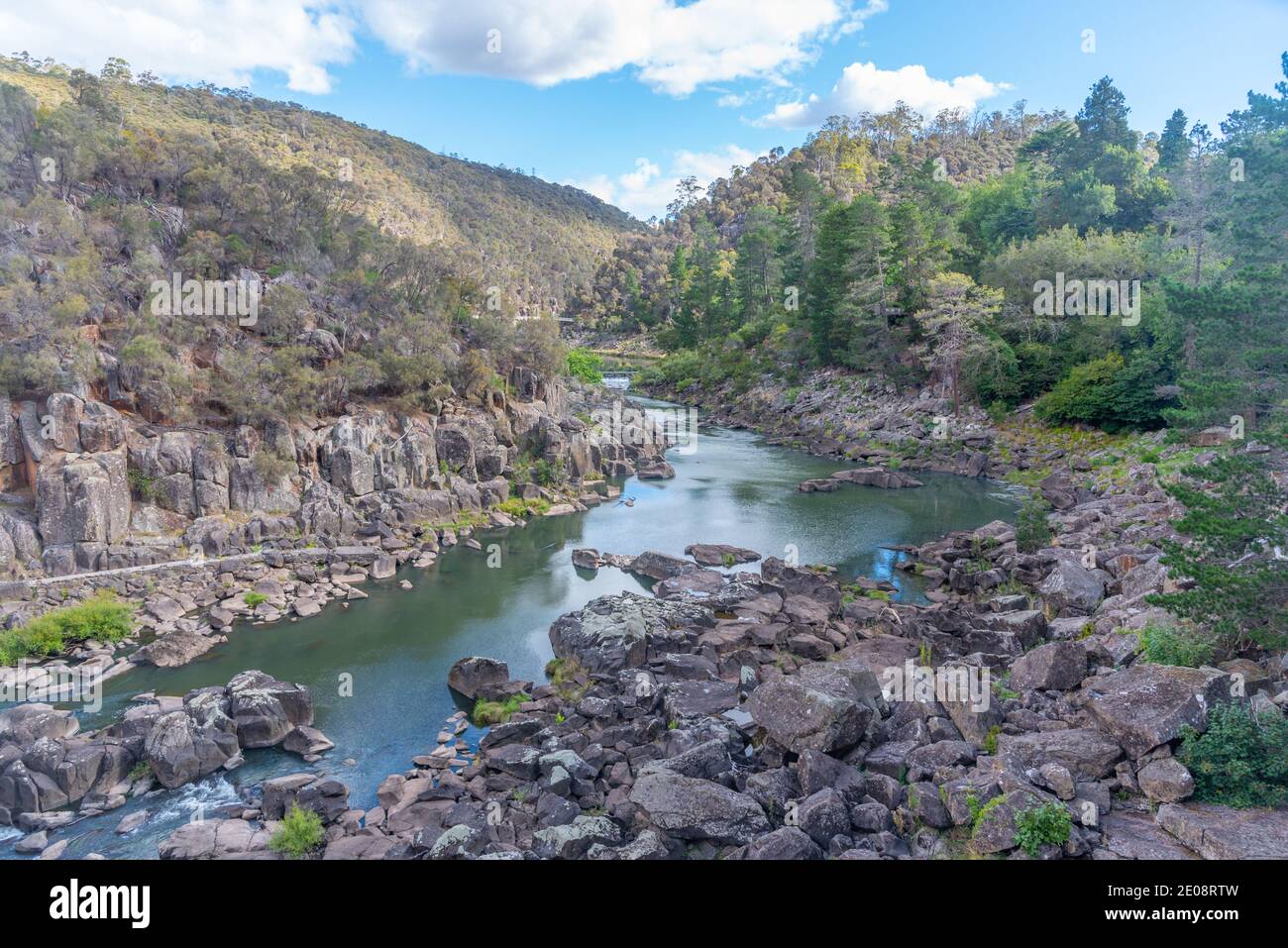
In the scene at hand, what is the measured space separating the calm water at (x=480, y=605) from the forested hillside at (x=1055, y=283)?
345 inches

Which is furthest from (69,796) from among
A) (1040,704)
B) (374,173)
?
(374,173)

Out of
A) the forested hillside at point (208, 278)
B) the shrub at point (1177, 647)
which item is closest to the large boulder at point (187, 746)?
the forested hillside at point (208, 278)

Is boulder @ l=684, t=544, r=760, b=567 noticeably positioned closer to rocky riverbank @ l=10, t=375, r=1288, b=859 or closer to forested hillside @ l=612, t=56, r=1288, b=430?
rocky riverbank @ l=10, t=375, r=1288, b=859

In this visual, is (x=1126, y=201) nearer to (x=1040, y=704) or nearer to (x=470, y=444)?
(x=470, y=444)

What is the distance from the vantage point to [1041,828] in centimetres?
898

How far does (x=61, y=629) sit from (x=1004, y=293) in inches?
1835

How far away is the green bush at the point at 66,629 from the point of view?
1789 cm

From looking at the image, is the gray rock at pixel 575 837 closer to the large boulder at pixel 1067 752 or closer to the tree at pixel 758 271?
the large boulder at pixel 1067 752

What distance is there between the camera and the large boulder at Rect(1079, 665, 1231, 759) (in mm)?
→ 10094

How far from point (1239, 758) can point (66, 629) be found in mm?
23979

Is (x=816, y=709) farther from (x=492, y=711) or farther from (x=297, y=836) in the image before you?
(x=297, y=836)

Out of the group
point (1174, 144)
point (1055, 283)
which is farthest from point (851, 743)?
point (1174, 144)

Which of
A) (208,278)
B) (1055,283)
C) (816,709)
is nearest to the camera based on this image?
(816,709)

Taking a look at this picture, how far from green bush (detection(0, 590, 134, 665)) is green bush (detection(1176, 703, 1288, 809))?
23.0 metres
